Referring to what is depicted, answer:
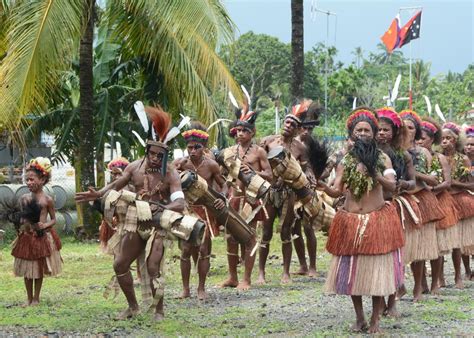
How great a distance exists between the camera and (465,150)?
9844mm

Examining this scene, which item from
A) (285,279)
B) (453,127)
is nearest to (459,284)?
(453,127)

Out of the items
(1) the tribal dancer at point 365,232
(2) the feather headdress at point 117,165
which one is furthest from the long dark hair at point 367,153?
(2) the feather headdress at point 117,165

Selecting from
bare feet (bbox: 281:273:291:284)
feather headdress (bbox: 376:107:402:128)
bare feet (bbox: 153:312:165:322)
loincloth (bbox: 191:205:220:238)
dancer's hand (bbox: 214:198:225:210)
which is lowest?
bare feet (bbox: 153:312:165:322)

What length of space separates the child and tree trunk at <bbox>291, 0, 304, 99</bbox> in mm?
7626

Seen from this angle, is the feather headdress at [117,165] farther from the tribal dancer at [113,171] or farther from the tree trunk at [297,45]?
the tree trunk at [297,45]

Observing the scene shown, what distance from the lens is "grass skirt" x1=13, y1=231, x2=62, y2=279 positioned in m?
8.37

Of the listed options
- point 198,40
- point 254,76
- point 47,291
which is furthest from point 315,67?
point 47,291

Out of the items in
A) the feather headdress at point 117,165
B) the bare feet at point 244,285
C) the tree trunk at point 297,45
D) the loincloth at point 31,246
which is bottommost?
the bare feet at point 244,285

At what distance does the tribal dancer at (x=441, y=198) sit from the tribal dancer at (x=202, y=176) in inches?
76.2

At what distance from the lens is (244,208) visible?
31.4 ft

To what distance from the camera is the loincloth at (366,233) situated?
6.50 m

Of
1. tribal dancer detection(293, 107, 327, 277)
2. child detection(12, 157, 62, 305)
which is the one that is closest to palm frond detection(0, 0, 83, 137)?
child detection(12, 157, 62, 305)

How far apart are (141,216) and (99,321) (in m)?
0.91

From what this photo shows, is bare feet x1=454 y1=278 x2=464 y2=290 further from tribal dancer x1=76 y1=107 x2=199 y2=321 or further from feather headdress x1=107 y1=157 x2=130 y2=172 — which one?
feather headdress x1=107 y1=157 x2=130 y2=172
